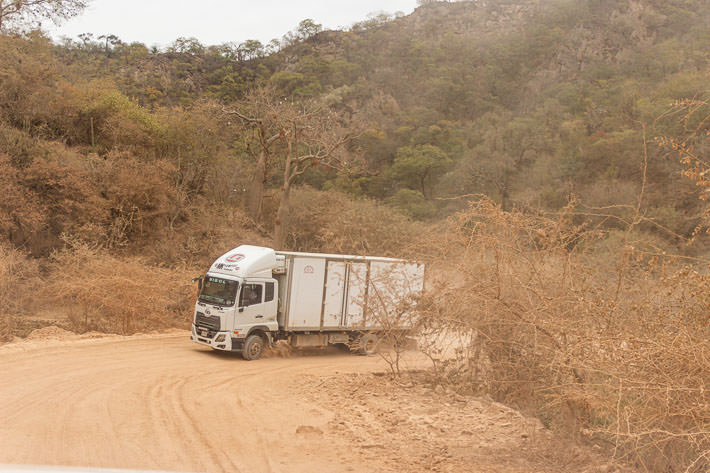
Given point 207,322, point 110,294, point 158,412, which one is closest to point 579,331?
point 158,412

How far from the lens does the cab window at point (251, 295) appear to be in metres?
17.7

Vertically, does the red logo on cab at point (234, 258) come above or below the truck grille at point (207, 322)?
above

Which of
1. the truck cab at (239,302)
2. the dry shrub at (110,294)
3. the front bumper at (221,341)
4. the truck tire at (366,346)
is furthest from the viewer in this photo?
the dry shrub at (110,294)

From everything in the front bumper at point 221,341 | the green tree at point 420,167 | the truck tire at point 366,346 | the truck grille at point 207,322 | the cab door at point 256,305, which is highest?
the green tree at point 420,167

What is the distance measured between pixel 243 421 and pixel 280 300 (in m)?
7.91

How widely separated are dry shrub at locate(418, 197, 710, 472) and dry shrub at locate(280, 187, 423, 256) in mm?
17642

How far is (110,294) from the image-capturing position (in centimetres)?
2053

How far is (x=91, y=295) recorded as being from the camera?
20.2 meters

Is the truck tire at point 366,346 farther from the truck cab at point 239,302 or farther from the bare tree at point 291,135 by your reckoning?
the bare tree at point 291,135

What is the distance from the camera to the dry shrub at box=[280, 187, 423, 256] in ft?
105

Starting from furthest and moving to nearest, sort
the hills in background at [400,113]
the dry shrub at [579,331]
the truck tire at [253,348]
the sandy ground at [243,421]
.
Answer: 1. the hills in background at [400,113]
2. the truck tire at [253,348]
3. the sandy ground at [243,421]
4. the dry shrub at [579,331]

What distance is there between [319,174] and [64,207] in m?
24.7

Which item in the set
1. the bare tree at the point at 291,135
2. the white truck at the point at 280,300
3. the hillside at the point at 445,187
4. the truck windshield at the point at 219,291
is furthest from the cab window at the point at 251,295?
the bare tree at the point at 291,135

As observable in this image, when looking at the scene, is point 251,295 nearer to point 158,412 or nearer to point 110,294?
point 110,294
